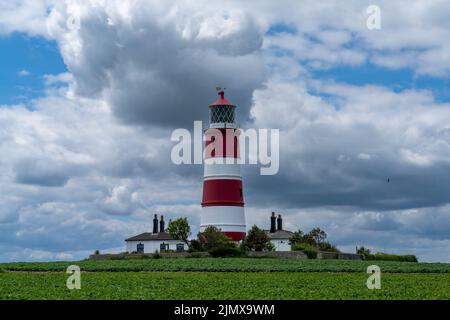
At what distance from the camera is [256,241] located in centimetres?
7738

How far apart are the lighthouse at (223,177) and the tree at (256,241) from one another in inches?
61.7

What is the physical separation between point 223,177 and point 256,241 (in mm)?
8724

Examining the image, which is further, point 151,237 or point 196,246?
point 151,237

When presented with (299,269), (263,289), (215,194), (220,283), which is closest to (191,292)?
(263,289)

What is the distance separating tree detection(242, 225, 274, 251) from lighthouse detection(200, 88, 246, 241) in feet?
5.14

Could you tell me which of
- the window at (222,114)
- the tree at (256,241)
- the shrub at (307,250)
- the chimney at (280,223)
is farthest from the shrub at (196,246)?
the chimney at (280,223)

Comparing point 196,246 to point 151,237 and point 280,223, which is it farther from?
point 280,223

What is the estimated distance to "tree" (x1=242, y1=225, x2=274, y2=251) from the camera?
76.8 m

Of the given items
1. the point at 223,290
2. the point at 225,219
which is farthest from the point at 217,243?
the point at 223,290

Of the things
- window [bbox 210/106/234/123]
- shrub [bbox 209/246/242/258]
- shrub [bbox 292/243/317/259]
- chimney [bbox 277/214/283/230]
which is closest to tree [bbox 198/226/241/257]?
shrub [bbox 209/246/242/258]

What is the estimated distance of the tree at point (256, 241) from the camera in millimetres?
76812
